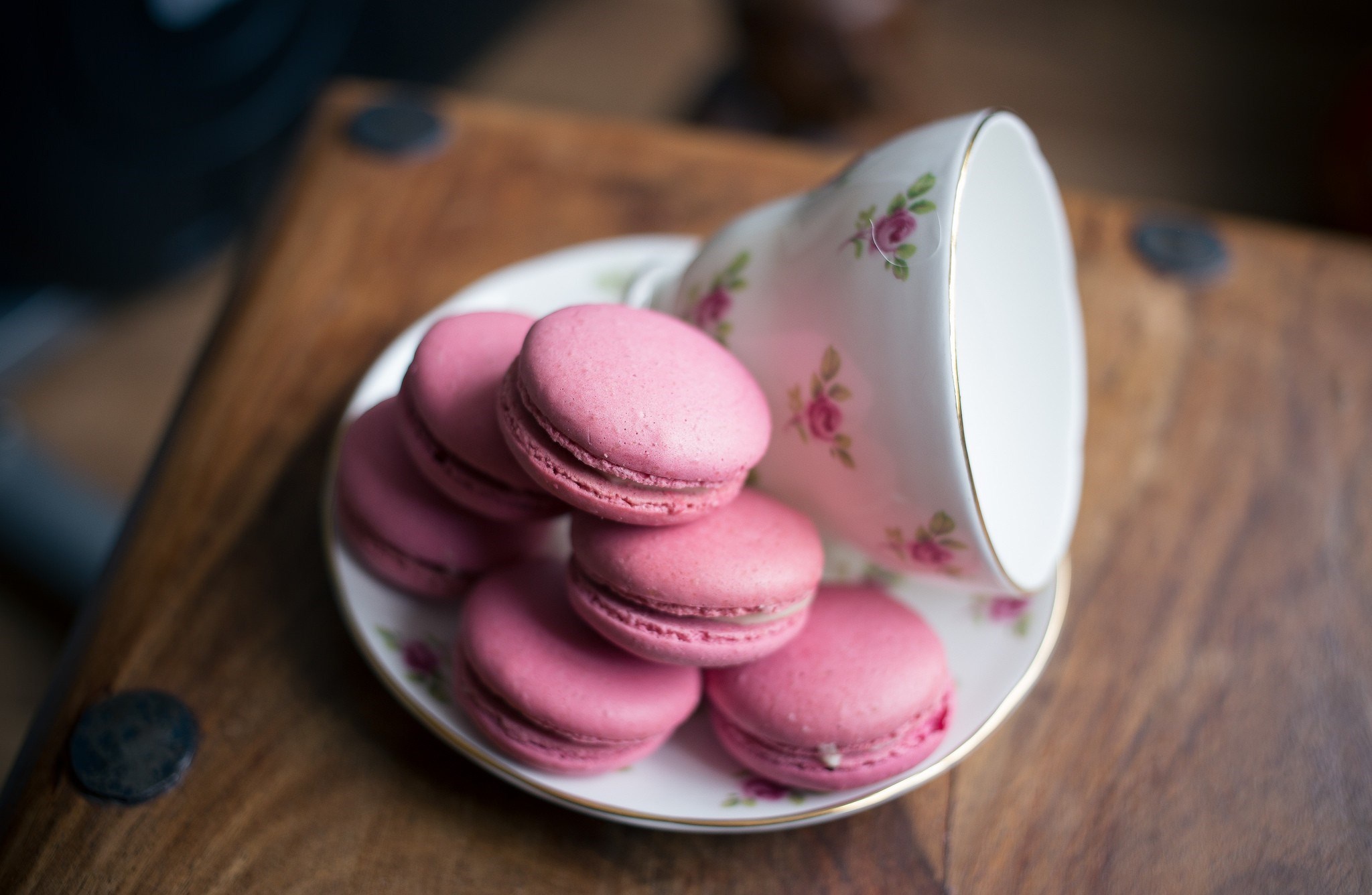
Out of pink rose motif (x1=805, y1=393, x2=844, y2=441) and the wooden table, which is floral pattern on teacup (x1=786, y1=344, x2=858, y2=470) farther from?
the wooden table

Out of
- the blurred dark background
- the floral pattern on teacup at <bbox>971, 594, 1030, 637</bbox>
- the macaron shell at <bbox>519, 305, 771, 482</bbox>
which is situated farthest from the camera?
the blurred dark background

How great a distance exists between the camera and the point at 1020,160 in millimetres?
524

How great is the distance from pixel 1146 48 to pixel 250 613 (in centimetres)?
188

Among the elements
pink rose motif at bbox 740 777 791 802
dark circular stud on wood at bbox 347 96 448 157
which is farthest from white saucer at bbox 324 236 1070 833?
dark circular stud on wood at bbox 347 96 448 157

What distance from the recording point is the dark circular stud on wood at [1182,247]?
0.77 m

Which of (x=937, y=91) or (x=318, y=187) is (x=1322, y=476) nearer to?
(x=318, y=187)

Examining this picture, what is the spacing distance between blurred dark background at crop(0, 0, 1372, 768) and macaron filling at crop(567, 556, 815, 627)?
0.34m

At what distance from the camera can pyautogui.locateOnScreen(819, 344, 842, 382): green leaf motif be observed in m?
0.48

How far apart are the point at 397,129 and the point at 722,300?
41 centimetres

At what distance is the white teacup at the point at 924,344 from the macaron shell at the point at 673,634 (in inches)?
3.5

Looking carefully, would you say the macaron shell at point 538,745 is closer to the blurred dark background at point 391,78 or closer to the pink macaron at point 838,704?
the pink macaron at point 838,704

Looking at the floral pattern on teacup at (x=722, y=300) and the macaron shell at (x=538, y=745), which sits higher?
the floral pattern on teacup at (x=722, y=300)

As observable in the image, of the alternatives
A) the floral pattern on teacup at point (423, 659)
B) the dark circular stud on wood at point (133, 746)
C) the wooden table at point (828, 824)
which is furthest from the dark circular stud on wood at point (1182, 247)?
the dark circular stud on wood at point (133, 746)

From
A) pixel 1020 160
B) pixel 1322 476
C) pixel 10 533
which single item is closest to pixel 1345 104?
pixel 1322 476
